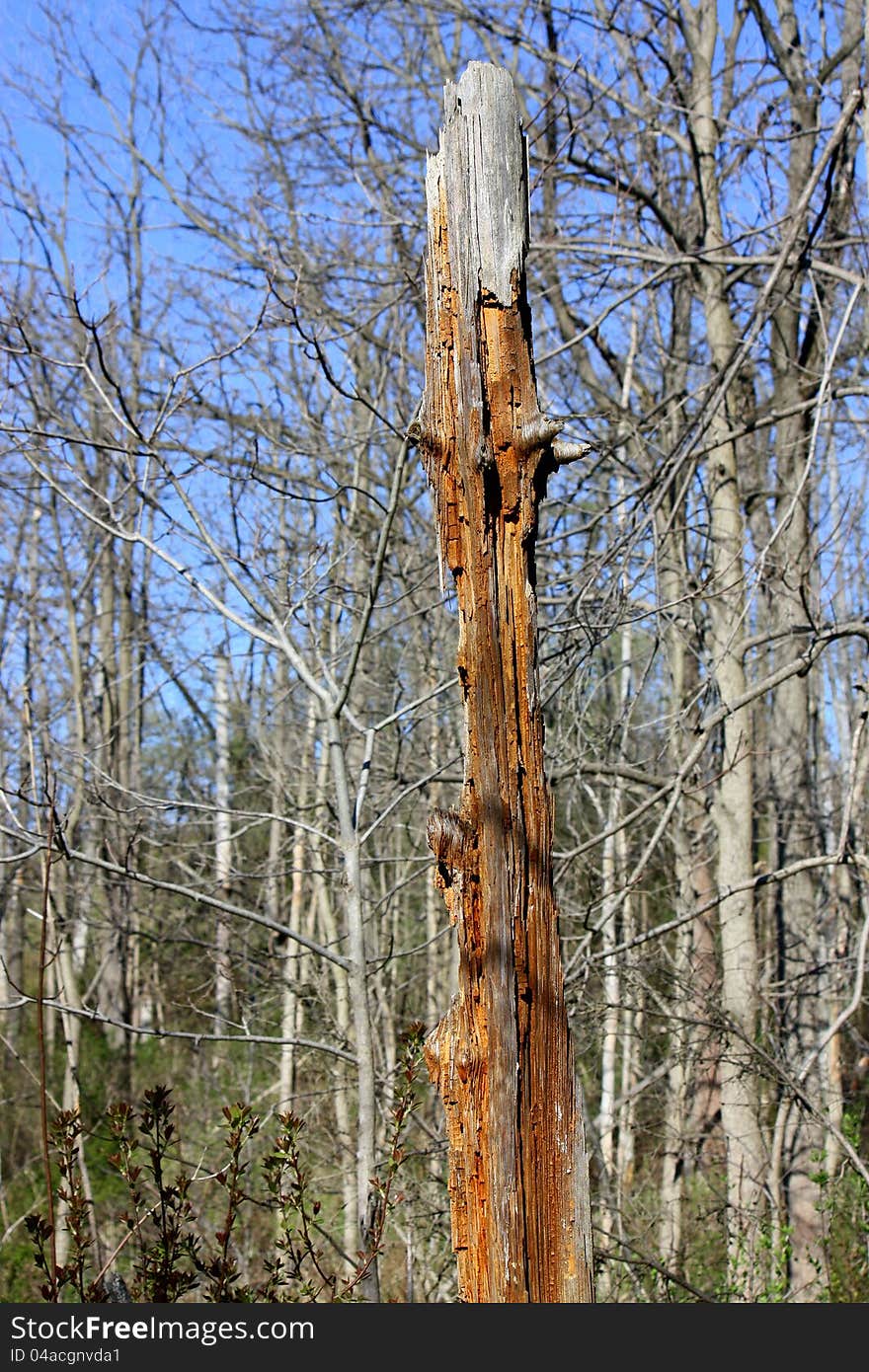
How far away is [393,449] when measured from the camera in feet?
31.0

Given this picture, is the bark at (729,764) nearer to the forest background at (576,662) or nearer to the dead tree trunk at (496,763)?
the forest background at (576,662)

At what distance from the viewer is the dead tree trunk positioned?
7.48ft

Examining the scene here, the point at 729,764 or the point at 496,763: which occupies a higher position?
the point at 729,764

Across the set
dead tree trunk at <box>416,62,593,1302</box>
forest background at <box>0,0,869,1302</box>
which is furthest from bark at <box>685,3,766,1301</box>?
dead tree trunk at <box>416,62,593,1302</box>

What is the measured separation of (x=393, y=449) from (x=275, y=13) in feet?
10.7

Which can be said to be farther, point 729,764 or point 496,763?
point 729,764

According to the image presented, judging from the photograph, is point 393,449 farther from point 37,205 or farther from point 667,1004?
point 667,1004

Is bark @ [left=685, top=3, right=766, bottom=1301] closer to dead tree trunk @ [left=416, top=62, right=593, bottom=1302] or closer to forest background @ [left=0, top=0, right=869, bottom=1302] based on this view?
forest background @ [left=0, top=0, right=869, bottom=1302]

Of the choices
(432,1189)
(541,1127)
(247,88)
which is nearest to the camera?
(541,1127)

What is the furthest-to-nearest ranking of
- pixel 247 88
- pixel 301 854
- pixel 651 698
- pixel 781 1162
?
pixel 651 698 → pixel 301 854 → pixel 247 88 → pixel 781 1162

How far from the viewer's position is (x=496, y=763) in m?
2.43

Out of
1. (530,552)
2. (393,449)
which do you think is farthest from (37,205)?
(530,552)

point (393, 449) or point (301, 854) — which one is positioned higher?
point (393, 449)

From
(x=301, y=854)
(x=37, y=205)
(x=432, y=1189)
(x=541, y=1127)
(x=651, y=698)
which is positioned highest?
(x=37, y=205)
